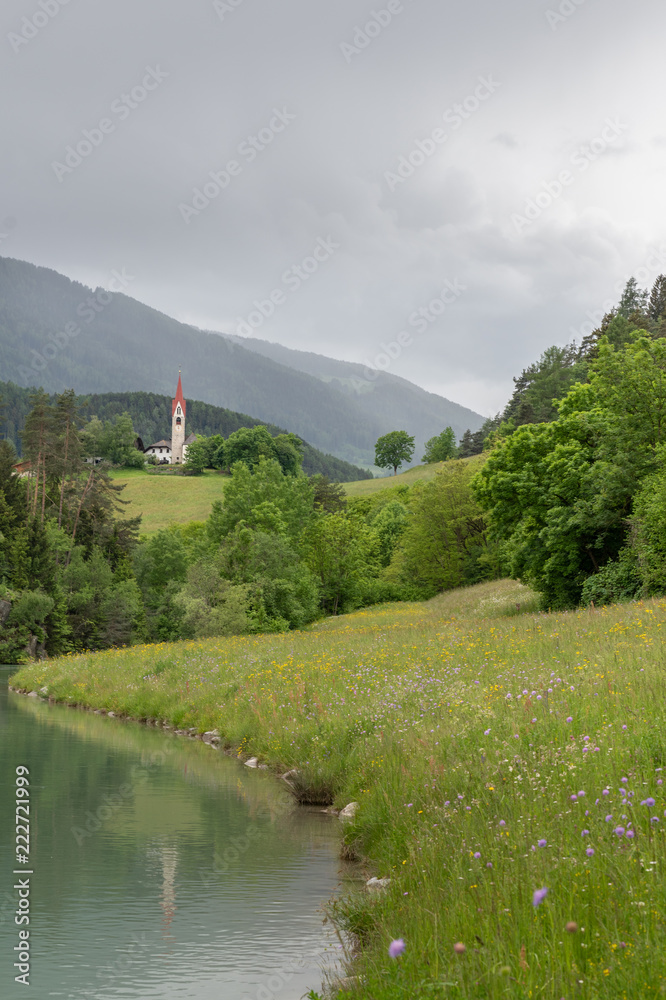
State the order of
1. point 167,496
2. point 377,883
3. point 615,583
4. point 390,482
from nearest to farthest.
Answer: point 377,883 < point 615,583 < point 167,496 < point 390,482

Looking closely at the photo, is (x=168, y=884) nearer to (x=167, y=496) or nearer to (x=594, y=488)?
(x=594, y=488)

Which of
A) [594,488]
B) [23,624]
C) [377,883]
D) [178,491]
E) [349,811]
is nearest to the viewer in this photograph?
[377,883]

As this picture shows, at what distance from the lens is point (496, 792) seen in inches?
337

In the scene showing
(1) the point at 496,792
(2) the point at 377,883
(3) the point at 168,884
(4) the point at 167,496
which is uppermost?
(4) the point at 167,496

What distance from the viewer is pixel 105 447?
182750 millimetres

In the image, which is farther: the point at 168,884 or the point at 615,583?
the point at 615,583

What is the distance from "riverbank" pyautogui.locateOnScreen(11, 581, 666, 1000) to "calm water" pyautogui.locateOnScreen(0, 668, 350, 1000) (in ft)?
2.53

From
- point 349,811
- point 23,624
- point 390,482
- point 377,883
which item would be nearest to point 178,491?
point 390,482

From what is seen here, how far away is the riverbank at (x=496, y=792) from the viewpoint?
5.27m

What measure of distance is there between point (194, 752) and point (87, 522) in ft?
228

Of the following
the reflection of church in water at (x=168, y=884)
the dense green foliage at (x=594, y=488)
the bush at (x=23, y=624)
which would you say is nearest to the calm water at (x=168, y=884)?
the reflection of church in water at (x=168, y=884)

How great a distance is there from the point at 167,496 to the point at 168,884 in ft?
461

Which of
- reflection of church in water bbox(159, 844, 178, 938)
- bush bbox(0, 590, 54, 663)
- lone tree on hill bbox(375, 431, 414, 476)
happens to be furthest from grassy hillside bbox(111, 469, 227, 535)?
reflection of church in water bbox(159, 844, 178, 938)

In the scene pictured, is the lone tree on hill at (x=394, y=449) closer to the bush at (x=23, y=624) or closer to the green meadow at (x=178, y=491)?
the green meadow at (x=178, y=491)
